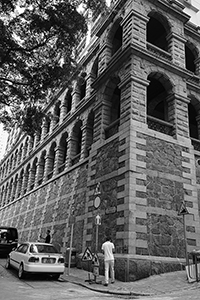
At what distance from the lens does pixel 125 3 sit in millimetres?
15820

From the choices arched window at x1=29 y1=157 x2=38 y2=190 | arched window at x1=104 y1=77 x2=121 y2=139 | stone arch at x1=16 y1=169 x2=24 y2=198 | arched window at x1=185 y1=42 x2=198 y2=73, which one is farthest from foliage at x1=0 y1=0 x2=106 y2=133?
stone arch at x1=16 y1=169 x2=24 y2=198

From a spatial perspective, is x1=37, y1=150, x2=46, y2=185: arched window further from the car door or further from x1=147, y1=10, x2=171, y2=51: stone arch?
the car door

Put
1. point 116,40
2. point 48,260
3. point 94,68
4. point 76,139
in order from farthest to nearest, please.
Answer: point 76,139 < point 94,68 < point 116,40 < point 48,260

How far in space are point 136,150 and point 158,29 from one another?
960cm

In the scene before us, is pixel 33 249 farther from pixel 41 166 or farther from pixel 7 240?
pixel 41 166

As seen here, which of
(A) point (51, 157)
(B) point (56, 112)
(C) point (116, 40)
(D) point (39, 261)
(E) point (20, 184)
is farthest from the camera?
(E) point (20, 184)

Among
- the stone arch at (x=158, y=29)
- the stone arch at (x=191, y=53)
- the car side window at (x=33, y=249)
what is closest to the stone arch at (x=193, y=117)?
the stone arch at (x=191, y=53)

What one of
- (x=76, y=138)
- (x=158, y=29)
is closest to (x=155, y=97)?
(x=158, y=29)

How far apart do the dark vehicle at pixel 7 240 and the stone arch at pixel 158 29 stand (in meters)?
15.3

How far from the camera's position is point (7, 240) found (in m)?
17.8

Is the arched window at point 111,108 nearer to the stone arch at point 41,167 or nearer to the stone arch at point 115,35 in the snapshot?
the stone arch at point 115,35

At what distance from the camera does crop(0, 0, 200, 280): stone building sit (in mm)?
11133

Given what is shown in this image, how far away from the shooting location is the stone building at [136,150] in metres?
11.1

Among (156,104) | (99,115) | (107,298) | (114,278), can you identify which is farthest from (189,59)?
(107,298)
